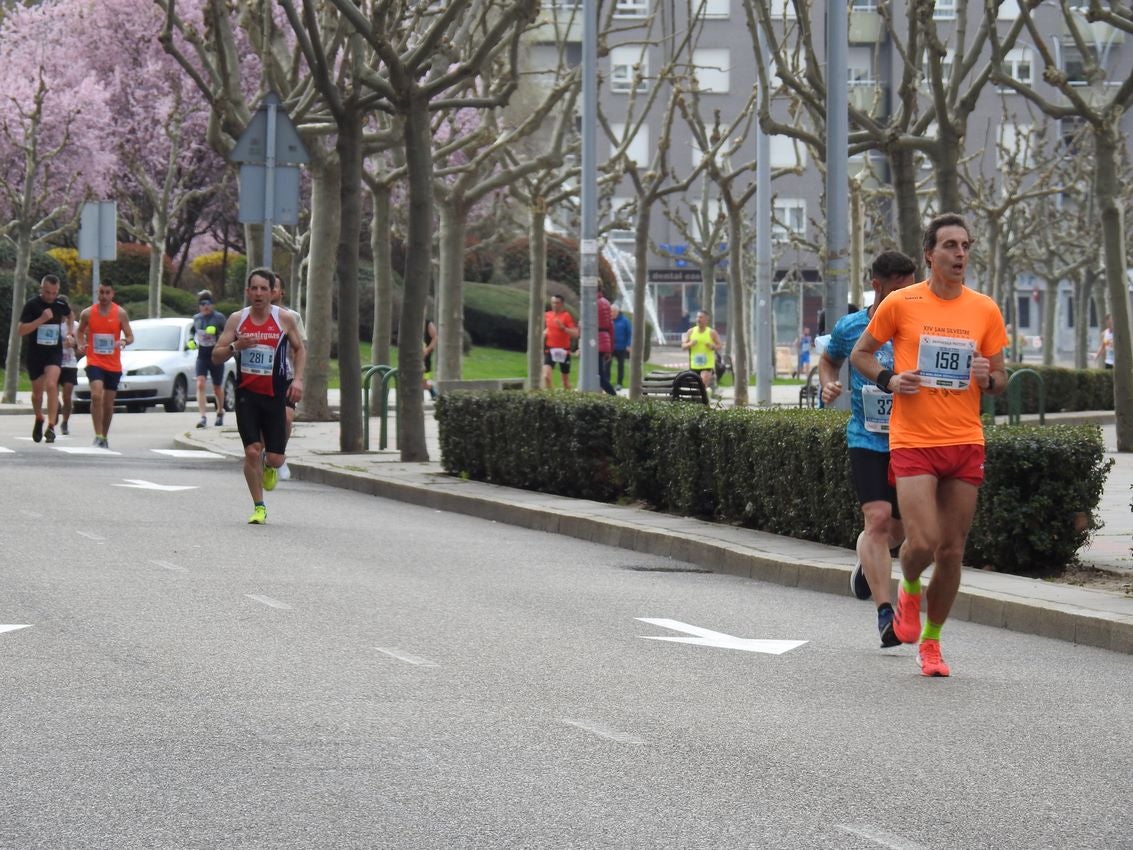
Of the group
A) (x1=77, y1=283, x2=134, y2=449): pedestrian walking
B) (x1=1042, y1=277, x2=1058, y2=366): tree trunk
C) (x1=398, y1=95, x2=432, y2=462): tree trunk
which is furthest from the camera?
(x1=1042, y1=277, x2=1058, y2=366): tree trunk

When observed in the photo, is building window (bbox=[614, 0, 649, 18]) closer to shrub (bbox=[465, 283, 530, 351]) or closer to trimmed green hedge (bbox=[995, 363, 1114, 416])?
shrub (bbox=[465, 283, 530, 351])

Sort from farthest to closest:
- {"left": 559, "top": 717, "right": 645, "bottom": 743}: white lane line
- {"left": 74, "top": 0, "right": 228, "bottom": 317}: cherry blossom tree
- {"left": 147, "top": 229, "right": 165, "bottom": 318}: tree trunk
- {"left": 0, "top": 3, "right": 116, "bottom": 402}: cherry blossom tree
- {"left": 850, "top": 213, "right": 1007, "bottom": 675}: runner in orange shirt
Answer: {"left": 74, "top": 0, "right": 228, "bottom": 317}: cherry blossom tree
{"left": 0, "top": 3, "right": 116, "bottom": 402}: cherry blossom tree
{"left": 147, "top": 229, "right": 165, "bottom": 318}: tree trunk
{"left": 850, "top": 213, "right": 1007, "bottom": 675}: runner in orange shirt
{"left": 559, "top": 717, "right": 645, "bottom": 743}: white lane line

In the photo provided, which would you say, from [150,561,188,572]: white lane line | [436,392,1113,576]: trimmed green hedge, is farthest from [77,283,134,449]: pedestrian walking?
[150,561,188,572]: white lane line

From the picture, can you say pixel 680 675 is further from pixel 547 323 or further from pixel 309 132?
pixel 547 323

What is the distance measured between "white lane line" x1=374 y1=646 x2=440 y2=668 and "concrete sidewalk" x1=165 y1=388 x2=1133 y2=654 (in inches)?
122

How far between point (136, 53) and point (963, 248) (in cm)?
5097

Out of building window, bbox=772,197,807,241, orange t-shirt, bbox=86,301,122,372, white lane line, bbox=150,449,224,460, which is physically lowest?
white lane line, bbox=150,449,224,460

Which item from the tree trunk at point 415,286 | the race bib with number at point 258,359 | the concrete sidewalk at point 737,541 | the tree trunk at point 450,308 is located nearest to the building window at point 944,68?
the concrete sidewalk at point 737,541

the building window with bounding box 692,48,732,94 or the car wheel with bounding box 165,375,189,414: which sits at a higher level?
the building window with bounding box 692,48,732,94

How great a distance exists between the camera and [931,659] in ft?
27.8

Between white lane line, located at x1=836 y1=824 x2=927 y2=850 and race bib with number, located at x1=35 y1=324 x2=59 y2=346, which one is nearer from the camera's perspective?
white lane line, located at x1=836 y1=824 x2=927 y2=850

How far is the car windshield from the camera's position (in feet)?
117

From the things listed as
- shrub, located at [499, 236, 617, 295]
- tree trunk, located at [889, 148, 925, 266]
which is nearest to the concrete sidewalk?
tree trunk, located at [889, 148, 925, 266]

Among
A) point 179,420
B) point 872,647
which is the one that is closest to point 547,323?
point 179,420
